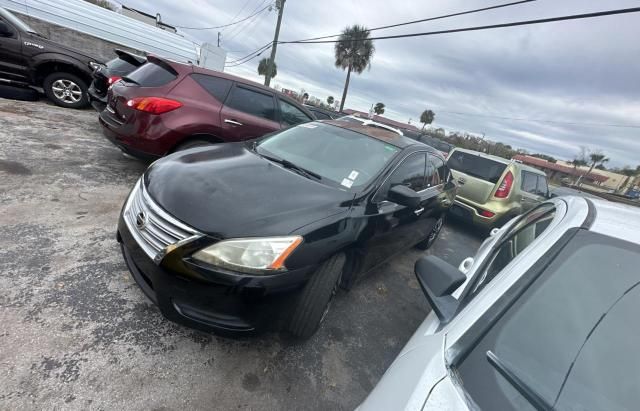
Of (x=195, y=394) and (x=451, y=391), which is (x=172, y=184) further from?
(x=451, y=391)

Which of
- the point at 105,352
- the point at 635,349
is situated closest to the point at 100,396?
the point at 105,352

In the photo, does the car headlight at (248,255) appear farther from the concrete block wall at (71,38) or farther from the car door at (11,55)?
the concrete block wall at (71,38)

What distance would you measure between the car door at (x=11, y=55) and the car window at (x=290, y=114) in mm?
5084

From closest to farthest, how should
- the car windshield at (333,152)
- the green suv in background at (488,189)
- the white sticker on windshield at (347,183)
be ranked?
1. the white sticker on windshield at (347,183)
2. the car windshield at (333,152)
3. the green suv in background at (488,189)

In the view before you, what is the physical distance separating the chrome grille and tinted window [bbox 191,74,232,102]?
2699mm

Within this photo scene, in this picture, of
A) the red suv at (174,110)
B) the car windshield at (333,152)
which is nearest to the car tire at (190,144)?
the red suv at (174,110)

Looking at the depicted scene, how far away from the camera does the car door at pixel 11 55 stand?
5456 millimetres

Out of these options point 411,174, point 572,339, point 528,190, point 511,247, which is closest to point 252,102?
point 411,174

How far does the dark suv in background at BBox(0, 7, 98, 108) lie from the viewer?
554cm

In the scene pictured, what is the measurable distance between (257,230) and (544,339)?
138 cm

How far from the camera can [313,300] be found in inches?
78.0

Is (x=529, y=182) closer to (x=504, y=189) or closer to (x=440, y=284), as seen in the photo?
(x=504, y=189)

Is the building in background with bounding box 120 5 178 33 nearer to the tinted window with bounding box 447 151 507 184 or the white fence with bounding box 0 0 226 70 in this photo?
the white fence with bounding box 0 0 226 70

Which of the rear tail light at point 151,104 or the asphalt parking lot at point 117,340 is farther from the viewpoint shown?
the rear tail light at point 151,104
